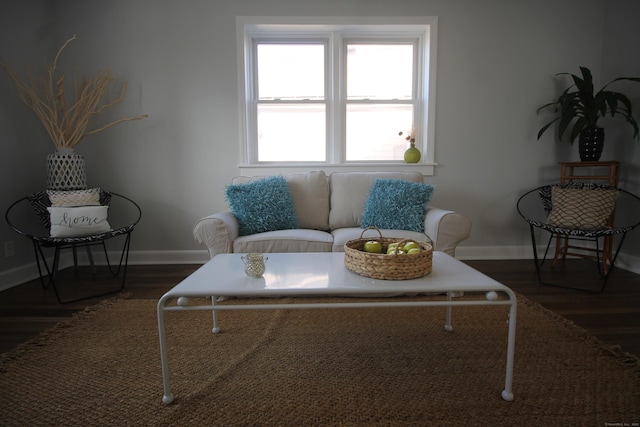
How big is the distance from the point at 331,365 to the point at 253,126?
2.44 metres

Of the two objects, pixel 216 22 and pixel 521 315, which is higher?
pixel 216 22

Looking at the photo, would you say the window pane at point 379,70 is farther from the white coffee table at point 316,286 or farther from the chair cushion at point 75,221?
the chair cushion at point 75,221

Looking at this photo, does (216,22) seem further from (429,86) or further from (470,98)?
(470,98)

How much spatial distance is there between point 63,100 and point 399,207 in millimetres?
2856

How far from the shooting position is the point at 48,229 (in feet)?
8.36

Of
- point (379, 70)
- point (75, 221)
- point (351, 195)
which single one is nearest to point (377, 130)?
point (379, 70)

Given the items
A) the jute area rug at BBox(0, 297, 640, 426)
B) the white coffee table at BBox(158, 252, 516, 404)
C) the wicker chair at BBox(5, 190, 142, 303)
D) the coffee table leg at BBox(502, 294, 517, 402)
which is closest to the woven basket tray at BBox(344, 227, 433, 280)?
the white coffee table at BBox(158, 252, 516, 404)

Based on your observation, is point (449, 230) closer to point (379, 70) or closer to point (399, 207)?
point (399, 207)

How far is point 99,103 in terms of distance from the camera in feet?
9.83

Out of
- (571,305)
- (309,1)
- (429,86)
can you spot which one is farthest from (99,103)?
(571,305)

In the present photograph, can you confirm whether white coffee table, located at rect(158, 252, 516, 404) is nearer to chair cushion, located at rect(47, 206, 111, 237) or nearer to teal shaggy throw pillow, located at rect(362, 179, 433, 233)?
teal shaggy throw pillow, located at rect(362, 179, 433, 233)

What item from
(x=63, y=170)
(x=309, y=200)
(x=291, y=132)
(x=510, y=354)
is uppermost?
(x=291, y=132)

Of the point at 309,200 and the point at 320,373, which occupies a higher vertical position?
the point at 309,200

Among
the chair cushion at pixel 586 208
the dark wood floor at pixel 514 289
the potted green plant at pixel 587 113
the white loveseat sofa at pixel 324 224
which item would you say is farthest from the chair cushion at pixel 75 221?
the potted green plant at pixel 587 113
